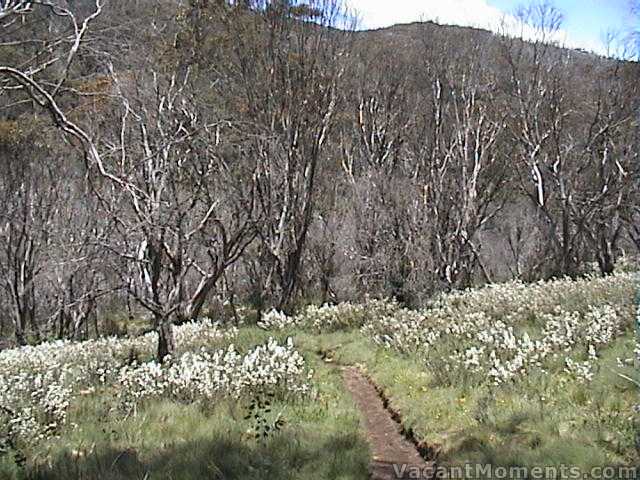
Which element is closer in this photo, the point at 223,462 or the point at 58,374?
the point at 223,462

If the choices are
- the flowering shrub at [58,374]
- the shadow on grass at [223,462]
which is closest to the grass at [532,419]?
the shadow on grass at [223,462]

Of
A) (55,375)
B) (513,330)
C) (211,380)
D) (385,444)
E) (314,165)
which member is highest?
(314,165)

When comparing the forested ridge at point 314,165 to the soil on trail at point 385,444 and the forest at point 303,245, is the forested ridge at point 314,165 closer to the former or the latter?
the forest at point 303,245

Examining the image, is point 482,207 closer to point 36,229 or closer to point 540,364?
point 36,229

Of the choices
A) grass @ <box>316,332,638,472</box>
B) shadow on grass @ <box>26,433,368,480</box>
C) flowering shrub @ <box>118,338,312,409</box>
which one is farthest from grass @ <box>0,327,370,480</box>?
grass @ <box>316,332,638,472</box>

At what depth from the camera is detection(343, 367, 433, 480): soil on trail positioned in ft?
21.1

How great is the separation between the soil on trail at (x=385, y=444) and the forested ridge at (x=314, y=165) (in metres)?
3.85

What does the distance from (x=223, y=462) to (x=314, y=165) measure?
572 inches

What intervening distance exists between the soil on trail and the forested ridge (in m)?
3.85

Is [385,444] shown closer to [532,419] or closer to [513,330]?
[532,419]

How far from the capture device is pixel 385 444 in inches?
300

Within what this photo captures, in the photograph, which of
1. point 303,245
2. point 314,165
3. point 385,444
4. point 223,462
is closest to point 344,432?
point 385,444

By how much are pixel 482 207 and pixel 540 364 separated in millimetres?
21838

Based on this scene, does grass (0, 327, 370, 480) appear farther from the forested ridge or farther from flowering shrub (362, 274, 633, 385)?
the forested ridge
